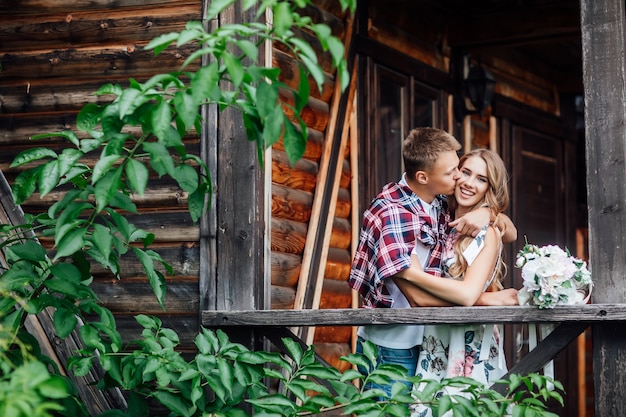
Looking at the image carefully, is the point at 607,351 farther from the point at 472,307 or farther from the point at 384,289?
the point at 384,289

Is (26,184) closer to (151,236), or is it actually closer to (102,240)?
(102,240)

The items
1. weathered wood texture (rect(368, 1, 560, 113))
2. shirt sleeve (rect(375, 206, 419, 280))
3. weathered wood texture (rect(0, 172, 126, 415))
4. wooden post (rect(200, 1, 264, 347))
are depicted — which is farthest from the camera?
weathered wood texture (rect(368, 1, 560, 113))

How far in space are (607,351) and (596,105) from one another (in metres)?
1.08

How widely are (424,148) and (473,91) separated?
3.18m

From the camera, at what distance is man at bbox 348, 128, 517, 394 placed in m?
4.78

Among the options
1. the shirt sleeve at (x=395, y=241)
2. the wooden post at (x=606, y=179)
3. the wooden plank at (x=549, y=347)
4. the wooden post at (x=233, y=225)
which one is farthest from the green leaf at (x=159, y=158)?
the wooden post at (x=606, y=179)

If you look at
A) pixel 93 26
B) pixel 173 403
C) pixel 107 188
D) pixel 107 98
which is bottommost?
pixel 173 403

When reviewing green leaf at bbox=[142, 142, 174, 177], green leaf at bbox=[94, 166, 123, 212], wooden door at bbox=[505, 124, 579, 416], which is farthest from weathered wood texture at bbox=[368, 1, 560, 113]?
green leaf at bbox=[94, 166, 123, 212]

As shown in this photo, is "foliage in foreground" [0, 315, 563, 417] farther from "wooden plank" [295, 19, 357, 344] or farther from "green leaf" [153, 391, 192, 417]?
"wooden plank" [295, 19, 357, 344]

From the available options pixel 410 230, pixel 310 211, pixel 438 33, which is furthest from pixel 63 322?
pixel 438 33

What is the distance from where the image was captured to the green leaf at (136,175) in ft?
12.2

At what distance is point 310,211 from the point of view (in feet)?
20.1

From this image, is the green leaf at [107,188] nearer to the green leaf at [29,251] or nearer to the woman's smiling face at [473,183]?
the green leaf at [29,251]

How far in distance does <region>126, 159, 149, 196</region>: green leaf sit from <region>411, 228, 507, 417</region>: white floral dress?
65.3 inches
